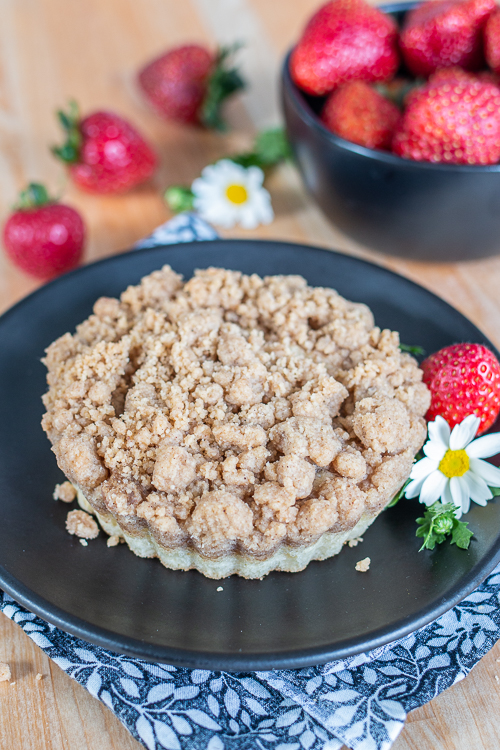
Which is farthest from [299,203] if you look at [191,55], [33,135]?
[33,135]

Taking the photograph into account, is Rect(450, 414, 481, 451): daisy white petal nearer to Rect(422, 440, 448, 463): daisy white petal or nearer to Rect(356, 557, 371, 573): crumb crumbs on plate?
Rect(422, 440, 448, 463): daisy white petal

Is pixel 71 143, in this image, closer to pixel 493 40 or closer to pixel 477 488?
pixel 493 40

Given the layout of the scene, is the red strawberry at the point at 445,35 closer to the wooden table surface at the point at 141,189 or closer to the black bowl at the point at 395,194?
the black bowl at the point at 395,194

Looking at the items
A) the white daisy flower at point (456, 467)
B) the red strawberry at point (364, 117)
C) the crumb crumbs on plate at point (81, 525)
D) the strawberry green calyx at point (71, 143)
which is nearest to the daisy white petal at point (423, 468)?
the white daisy flower at point (456, 467)

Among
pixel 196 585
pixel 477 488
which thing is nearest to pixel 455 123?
pixel 477 488

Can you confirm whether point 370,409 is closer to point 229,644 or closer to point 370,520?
point 370,520

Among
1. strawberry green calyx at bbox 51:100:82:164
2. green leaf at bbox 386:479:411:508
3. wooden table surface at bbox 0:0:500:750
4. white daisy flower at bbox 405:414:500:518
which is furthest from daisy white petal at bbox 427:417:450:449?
strawberry green calyx at bbox 51:100:82:164
